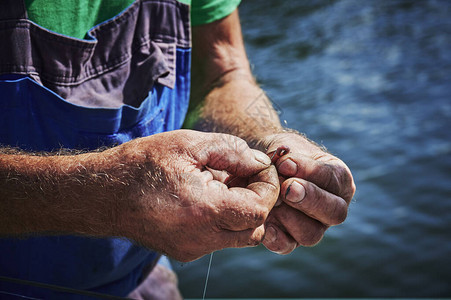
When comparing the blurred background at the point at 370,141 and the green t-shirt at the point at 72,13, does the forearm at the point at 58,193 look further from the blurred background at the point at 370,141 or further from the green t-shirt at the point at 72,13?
the blurred background at the point at 370,141

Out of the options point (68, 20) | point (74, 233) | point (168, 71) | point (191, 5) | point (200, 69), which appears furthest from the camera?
point (200, 69)

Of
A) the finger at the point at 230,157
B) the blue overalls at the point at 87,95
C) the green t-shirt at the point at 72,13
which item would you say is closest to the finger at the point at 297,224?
the finger at the point at 230,157

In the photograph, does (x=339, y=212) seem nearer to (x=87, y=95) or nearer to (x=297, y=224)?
(x=297, y=224)

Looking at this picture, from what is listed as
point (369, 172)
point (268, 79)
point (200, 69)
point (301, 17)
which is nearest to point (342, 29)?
point (301, 17)

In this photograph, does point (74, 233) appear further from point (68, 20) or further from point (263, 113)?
point (263, 113)

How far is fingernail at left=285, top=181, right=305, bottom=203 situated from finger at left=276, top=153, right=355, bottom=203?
80 millimetres

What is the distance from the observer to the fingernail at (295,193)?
5.35 ft

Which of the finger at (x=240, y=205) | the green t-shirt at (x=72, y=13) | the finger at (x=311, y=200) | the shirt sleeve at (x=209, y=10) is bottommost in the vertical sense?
the finger at (x=311, y=200)

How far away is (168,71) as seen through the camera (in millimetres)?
2055

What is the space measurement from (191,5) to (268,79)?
24.3 ft

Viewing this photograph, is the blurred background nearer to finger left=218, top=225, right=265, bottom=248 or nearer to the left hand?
the left hand

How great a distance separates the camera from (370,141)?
263 inches

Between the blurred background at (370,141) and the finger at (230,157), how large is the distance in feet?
10.3

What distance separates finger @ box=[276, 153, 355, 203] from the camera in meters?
1.71
